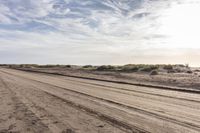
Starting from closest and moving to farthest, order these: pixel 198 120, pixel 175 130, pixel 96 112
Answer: pixel 175 130 < pixel 198 120 < pixel 96 112

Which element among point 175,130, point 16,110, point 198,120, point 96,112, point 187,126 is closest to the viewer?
point 175,130

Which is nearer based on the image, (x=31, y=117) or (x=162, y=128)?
(x=162, y=128)

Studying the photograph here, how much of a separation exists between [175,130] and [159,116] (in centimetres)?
199

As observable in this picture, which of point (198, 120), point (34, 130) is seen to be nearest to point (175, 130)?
point (198, 120)

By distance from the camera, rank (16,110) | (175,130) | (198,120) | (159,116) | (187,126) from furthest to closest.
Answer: (16,110), (159,116), (198,120), (187,126), (175,130)

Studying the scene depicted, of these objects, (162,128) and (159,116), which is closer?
(162,128)

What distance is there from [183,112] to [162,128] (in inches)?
116

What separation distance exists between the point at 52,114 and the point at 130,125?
326 cm

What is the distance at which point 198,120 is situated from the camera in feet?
28.8

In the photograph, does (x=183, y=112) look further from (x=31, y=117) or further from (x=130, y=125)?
(x=31, y=117)

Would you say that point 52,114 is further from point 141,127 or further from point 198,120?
point 198,120

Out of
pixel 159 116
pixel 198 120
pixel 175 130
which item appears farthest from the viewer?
pixel 159 116

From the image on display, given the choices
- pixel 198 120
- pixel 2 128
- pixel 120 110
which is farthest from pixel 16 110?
pixel 198 120

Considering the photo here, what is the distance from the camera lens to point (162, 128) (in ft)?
25.1
